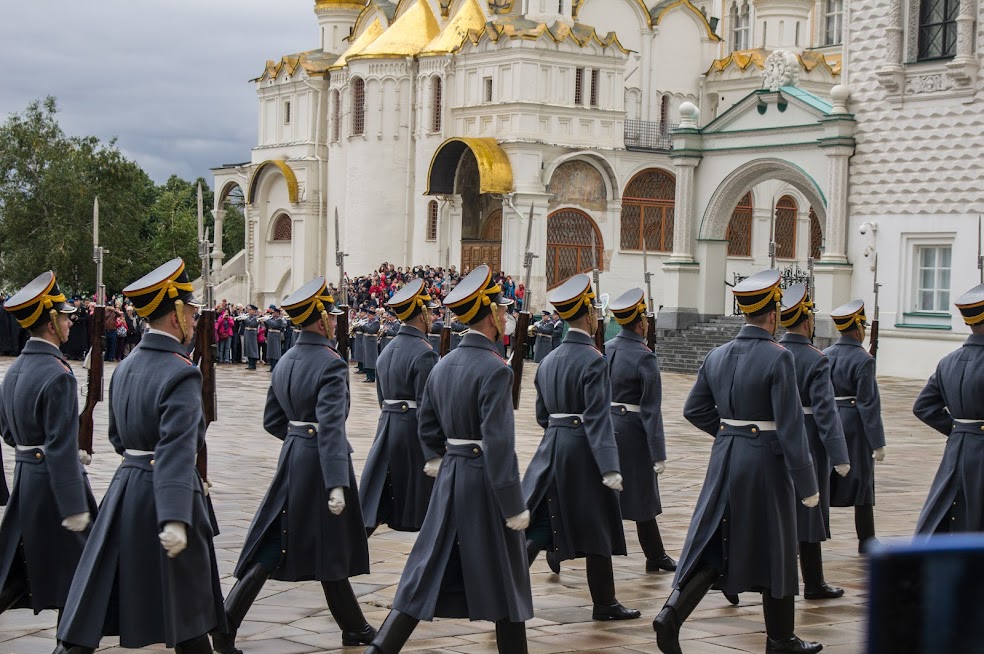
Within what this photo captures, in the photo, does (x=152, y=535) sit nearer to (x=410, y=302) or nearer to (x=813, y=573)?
(x=813, y=573)

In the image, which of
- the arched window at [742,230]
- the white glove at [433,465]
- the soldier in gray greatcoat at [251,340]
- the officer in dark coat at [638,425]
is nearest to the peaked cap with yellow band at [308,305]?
the white glove at [433,465]

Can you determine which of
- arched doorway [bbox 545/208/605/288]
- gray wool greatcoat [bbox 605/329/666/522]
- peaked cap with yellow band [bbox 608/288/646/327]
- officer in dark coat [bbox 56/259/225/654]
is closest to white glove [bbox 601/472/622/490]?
gray wool greatcoat [bbox 605/329/666/522]

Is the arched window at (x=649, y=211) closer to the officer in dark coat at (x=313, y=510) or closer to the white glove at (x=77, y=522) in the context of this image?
the officer in dark coat at (x=313, y=510)

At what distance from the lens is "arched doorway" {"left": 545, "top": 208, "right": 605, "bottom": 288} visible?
40656 mm

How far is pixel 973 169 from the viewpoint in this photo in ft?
90.4

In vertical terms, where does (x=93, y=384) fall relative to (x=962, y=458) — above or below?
above

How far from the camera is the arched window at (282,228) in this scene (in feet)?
164

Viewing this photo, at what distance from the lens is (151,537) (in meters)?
5.49

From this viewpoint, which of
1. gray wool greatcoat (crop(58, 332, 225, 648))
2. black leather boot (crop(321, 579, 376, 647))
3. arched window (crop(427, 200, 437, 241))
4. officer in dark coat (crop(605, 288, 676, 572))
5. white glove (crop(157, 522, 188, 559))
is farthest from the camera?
arched window (crop(427, 200, 437, 241))

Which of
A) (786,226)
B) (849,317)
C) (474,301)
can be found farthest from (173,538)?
(786,226)

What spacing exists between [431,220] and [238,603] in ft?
121

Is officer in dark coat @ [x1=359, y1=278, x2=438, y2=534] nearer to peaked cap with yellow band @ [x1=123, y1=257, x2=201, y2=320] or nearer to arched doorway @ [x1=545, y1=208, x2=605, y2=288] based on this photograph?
peaked cap with yellow band @ [x1=123, y1=257, x2=201, y2=320]

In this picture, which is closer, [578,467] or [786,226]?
[578,467]

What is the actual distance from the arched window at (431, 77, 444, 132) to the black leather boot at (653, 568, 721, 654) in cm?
3689
